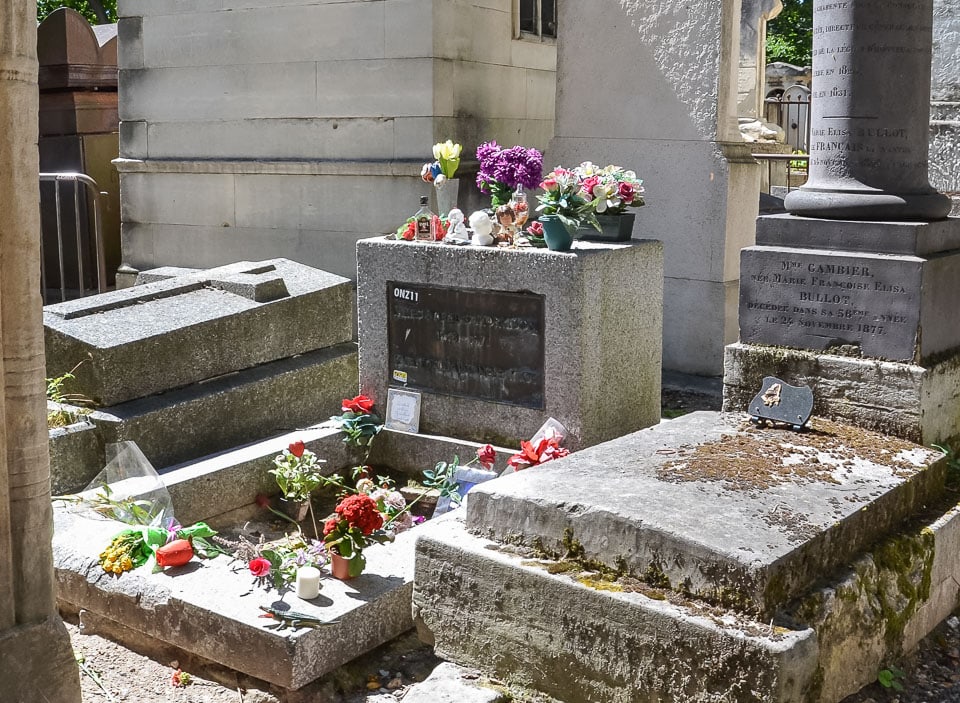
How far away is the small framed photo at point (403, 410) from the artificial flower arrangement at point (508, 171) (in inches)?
47.1

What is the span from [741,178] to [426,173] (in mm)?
2810

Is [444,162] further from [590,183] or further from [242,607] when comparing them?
[242,607]

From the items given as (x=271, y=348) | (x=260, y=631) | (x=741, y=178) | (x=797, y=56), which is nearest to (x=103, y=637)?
(x=260, y=631)

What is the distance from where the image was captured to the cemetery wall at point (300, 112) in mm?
8594

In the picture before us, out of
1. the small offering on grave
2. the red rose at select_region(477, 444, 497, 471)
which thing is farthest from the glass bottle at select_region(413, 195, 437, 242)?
the small offering on grave

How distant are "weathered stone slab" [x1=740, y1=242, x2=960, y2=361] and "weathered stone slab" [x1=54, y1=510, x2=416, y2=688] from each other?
6.30 ft

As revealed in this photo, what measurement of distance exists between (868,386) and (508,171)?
2.45 meters

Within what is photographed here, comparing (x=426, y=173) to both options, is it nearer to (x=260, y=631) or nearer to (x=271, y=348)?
(x=271, y=348)

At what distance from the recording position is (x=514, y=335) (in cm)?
595

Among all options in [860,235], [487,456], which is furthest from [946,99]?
[487,456]

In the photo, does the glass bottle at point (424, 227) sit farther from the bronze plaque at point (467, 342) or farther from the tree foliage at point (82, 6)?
the tree foliage at point (82, 6)

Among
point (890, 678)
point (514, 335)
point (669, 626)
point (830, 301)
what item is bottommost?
point (890, 678)

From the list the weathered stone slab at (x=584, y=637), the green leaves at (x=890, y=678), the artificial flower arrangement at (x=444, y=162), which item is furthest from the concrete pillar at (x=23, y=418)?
the artificial flower arrangement at (x=444, y=162)

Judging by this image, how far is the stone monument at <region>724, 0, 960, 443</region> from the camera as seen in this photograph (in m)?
4.72
